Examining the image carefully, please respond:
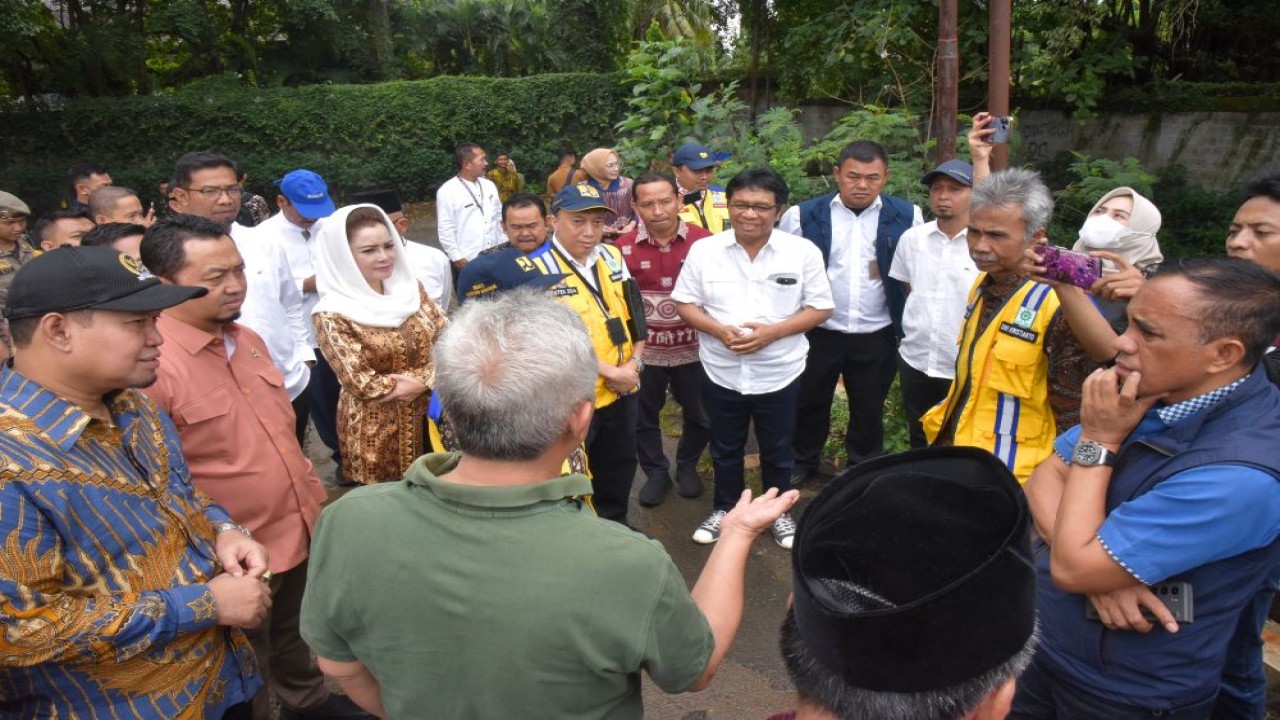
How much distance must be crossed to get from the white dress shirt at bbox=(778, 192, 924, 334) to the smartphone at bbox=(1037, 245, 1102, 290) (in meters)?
2.12

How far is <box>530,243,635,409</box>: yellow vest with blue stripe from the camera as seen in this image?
3.69m

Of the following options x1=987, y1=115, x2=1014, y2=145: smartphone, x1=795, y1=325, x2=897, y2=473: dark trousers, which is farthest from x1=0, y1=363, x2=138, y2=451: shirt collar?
x1=987, y1=115, x2=1014, y2=145: smartphone

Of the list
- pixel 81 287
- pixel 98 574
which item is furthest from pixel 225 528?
pixel 81 287

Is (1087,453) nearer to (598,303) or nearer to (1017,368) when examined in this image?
(1017,368)

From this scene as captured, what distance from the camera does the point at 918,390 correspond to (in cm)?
430

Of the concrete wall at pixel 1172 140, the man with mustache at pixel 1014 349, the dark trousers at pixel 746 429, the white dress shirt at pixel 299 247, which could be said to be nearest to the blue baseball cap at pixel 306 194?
the white dress shirt at pixel 299 247

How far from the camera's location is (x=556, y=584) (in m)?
1.42

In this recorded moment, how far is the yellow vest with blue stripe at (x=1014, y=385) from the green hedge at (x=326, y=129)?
51.8ft

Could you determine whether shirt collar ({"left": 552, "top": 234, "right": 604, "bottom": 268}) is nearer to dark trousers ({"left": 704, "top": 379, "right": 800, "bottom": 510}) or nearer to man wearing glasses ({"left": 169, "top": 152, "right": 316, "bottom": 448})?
dark trousers ({"left": 704, "top": 379, "right": 800, "bottom": 510})

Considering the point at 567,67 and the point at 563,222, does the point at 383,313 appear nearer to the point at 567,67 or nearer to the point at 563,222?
the point at 563,222

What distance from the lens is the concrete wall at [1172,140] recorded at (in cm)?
935

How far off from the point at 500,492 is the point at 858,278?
353cm

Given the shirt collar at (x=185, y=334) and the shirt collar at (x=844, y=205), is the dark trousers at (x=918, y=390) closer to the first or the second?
the shirt collar at (x=844, y=205)

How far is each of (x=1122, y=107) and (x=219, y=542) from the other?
38.9 ft
